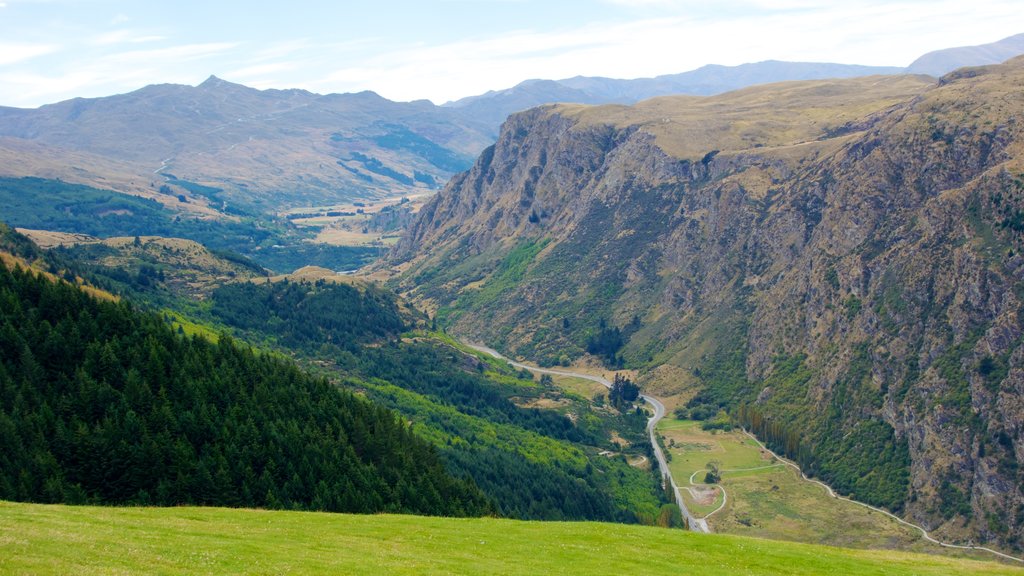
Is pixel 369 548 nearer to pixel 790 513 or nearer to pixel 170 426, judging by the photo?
pixel 170 426

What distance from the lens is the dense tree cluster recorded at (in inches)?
3275

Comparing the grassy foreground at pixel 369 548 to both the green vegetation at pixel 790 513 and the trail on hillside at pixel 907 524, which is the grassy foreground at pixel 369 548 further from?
the green vegetation at pixel 790 513

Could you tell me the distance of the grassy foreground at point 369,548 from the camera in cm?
5003

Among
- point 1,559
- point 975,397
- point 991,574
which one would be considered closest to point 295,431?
point 1,559

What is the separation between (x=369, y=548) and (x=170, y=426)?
4133cm

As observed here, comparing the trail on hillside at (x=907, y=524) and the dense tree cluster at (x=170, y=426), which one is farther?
Result: the trail on hillside at (x=907, y=524)

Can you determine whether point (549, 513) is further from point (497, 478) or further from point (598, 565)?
point (598, 565)

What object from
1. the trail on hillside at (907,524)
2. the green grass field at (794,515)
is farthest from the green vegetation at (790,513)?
the trail on hillside at (907,524)

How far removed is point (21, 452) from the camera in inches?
3137

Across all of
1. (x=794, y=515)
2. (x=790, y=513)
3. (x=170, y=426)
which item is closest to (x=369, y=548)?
(x=170, y=426)

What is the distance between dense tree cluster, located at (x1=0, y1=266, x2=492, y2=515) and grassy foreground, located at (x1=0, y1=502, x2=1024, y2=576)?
505 inches

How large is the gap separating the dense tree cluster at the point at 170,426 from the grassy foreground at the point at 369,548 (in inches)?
505

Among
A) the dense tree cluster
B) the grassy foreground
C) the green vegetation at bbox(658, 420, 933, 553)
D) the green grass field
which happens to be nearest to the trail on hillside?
the green grass field

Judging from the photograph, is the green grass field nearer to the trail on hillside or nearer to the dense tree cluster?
the trail on hillside
